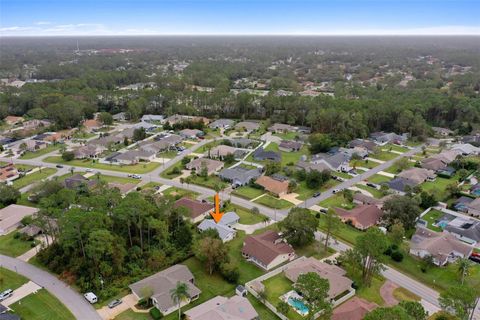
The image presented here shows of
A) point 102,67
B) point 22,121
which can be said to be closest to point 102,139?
Answer: point 22,121

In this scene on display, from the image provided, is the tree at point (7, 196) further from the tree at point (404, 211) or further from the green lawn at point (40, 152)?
the tree at point (404, 211)

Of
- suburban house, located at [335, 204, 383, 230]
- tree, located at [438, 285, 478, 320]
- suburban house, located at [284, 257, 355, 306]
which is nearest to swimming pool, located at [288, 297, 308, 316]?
suburban house, located at [284, 257, 355, 306]

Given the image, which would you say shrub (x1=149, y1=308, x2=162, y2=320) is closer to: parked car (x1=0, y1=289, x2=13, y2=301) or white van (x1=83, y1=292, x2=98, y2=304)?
white van (x1=83, y1=292, x2=98, y2=304)

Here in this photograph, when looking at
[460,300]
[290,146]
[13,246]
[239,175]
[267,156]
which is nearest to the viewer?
[460,300]

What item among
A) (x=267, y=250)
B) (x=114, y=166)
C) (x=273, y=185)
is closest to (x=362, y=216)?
(x=273, y=185)

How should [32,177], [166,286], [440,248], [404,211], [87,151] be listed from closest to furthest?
[166,286] < [440,248] < [404,211] < [32,177] < [87,151]

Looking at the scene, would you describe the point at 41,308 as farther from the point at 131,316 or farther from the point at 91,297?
the point at 131,316
